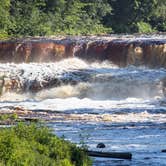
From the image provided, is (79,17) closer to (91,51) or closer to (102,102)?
(91,51)

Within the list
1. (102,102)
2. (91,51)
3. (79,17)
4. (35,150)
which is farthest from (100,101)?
(79,17)

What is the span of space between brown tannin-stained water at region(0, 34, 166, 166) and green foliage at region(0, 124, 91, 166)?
2582 mm

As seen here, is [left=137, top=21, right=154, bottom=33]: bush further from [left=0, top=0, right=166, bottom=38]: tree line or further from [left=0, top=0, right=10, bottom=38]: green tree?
[left=0, top=0, right=10, bottom=38]: green tree

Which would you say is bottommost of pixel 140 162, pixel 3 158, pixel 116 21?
pixel 116 21

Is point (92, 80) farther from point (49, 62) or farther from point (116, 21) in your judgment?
point (116, 21)

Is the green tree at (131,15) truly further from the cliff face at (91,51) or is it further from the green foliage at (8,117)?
the green foliage at (8,117)

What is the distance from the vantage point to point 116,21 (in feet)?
256

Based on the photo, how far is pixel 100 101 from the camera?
124 feet

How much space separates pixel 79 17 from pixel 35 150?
59574 millimetres

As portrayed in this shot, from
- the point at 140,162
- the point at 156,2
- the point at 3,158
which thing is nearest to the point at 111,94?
the point at 140,162

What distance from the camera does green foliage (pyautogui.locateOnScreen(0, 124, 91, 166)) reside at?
1465cm

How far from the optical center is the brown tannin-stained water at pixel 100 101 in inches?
918

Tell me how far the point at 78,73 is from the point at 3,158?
28.4 metres

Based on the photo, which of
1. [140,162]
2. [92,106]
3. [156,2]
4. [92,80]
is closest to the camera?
[140,162]
